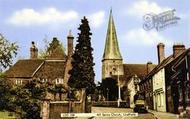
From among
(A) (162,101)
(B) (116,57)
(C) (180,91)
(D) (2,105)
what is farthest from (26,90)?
(B) (116,57)

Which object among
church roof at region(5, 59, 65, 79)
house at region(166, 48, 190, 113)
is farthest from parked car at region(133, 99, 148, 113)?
church roof at region(5, 59, 65, 79)

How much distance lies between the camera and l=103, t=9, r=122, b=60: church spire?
137500 millimetres

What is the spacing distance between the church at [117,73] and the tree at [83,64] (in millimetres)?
18173

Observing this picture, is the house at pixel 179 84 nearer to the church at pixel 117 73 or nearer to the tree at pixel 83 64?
the tree at pixel 83 64

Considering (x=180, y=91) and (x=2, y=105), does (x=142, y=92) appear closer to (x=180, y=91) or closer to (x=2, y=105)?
(x=180, y=91)

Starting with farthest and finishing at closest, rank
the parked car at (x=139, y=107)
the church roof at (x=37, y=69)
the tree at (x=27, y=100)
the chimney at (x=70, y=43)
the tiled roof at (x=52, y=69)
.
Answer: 1. the church roof at (x=37, y=69)
2. the tiled roof at (x=52, y=69)
3. the chimney at (x=70, y=43)
4. the parked car at (x=139, y=107)
5. the tree at (x=27, y=100)

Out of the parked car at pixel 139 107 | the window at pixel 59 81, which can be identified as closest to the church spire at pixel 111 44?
the window at pixel 59 81

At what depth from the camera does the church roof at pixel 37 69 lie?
77125 millimetres

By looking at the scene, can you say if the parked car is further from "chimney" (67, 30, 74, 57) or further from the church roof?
the church roof

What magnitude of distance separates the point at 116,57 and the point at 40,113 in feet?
336

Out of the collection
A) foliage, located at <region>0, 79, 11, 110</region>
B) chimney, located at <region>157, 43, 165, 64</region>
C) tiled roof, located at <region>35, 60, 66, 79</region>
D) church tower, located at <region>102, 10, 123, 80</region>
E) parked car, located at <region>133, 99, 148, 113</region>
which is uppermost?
church tower, located at <region>102, 10, 123, 80</region>

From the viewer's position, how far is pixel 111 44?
13862cm

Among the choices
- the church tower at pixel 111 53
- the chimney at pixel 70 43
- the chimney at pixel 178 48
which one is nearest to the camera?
the chimney at pixel 178 48

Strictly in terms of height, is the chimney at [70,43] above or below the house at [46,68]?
above
